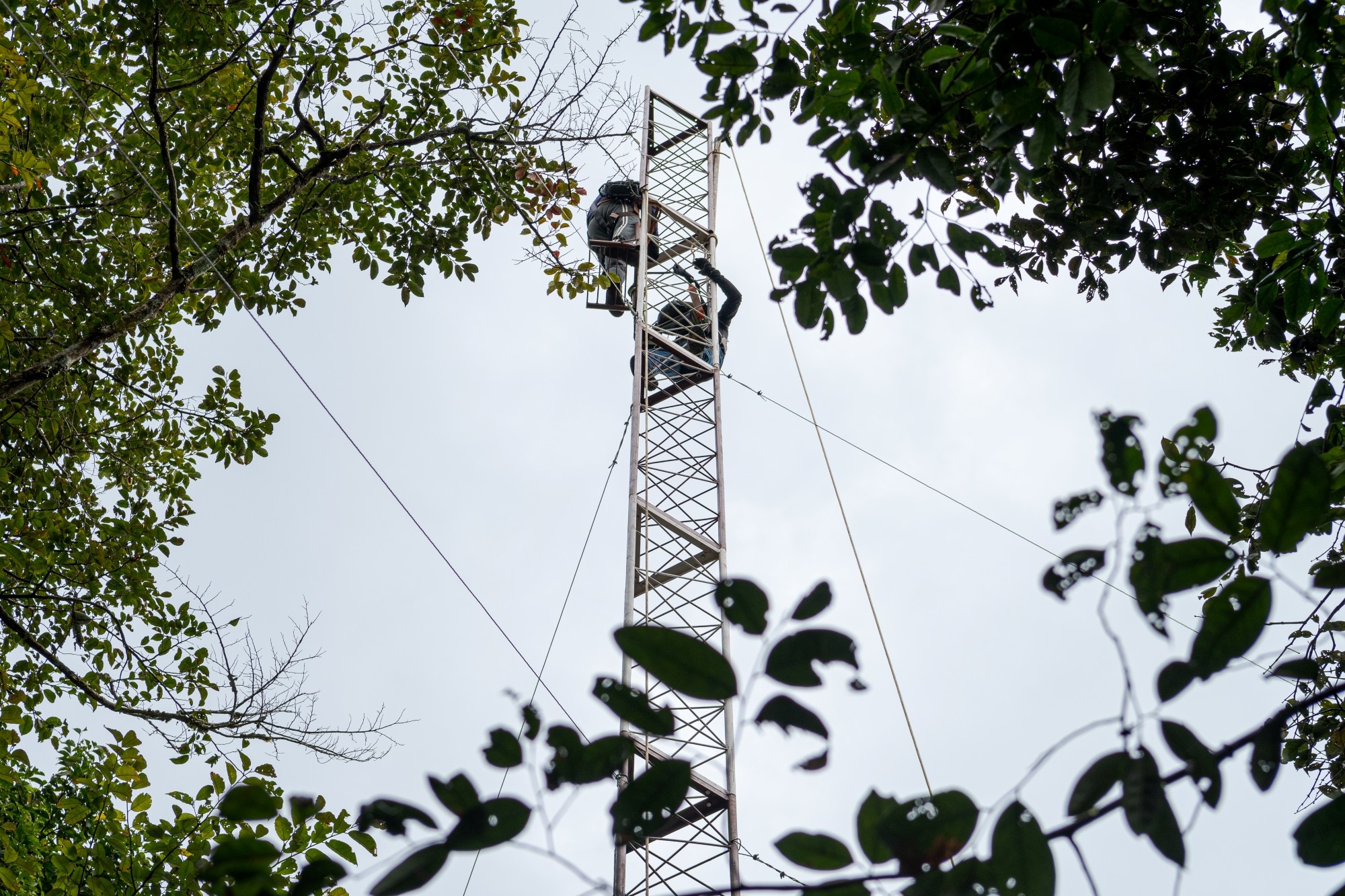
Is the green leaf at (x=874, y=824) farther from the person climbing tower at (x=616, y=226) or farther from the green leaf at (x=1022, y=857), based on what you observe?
the person climbing tower at (x=616, y=226)

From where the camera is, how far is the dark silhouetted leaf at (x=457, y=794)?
791 mm

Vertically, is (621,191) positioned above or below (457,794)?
above

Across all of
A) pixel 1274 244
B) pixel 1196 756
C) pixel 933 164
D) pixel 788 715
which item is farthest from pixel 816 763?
pixel 1274 244

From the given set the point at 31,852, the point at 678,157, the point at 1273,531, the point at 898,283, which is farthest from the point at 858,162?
the point at 678,157

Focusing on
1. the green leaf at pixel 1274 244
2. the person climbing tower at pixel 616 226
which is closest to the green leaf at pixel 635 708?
the green leaf at pixel 1274 244

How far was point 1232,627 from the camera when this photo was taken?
2.52 feet

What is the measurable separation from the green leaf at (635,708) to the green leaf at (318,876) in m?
0.25

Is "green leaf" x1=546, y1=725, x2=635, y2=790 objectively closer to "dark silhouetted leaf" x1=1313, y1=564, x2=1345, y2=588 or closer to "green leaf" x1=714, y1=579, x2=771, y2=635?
"green leaf" x1=714, y1=579, x2=771, y2=635

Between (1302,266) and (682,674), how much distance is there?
7.61 feet

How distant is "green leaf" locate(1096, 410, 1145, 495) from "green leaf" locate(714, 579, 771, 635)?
31cm

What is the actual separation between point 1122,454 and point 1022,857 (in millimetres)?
332

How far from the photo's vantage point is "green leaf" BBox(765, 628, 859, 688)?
0.82m

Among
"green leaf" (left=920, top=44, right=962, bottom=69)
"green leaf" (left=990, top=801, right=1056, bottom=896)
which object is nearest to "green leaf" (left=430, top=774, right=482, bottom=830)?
"green leaf" (left=990, top=801, right=1056, bottom=896)

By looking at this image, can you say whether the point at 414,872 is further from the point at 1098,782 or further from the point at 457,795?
the point at 1098,782
